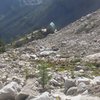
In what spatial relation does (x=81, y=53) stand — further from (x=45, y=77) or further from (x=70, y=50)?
(x=45, y=77)

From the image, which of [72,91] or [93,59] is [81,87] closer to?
[72,91]

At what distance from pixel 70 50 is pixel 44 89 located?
88.9ft

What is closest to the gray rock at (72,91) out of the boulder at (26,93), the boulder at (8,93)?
the boulder at (26,93)

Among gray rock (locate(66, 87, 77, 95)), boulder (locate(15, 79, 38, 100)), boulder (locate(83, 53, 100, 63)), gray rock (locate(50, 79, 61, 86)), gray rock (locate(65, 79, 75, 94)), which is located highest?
boulder (locate(83, 53, 100, 63))

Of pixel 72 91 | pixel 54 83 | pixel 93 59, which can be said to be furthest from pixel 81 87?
pixel 93 59

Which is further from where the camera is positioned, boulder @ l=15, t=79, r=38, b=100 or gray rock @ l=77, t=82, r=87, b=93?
gray rock @ l=77, t=82, r=87, b=93

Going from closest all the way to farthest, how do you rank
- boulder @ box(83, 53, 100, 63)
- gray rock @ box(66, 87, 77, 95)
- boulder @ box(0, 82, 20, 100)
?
boulder @ box(0, 82, 20, 100), gray rock @ box(66, 87, 77, 95), boulder @ box(83, 53, 100, 63)

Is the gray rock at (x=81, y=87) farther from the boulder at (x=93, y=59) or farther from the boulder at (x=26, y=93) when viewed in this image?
the boulder at (x=93, y=59)

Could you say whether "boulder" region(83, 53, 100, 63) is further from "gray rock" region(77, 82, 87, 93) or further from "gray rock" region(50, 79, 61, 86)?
"gray rock" region(77, 82, 87, 93)

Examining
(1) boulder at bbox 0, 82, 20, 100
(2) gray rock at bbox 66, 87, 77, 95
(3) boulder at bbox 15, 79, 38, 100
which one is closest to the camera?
(3) boulder at bbox 15, 79, 38, 100

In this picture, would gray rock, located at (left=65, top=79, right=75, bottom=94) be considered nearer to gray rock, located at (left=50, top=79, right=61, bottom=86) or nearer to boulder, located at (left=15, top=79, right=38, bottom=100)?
boulder, located at (left=15, top=79, right=38, bottom=100)

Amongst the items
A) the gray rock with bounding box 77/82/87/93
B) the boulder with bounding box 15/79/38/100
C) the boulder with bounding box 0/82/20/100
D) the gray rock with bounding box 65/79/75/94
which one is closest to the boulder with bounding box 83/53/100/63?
the gray rock with bounding box 65/79/75/94

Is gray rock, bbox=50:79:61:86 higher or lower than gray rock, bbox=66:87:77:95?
higher

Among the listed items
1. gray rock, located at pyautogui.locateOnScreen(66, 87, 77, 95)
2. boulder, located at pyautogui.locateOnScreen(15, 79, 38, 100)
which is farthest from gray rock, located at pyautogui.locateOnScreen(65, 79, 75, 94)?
boulder, located at pyautogui.locateOnScreen(15, 79, 38, 100)
